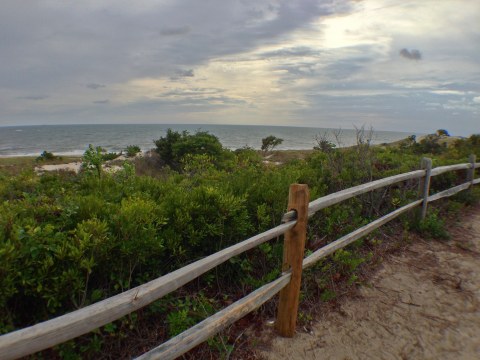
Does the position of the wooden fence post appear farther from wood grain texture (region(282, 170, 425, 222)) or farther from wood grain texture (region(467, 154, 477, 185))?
wood grain texture (region(467, 154, 477, 185))

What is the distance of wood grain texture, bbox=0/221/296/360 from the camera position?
117 centimetres

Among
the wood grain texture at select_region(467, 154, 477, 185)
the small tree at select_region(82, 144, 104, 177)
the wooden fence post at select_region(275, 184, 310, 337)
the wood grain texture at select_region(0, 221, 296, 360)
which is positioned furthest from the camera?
the wood grain texture at select_region(467, 154, 477, 185)

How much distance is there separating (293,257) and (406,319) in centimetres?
146

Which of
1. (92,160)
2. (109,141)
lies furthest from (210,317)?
(109,141)

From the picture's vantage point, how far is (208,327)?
79.6 inches

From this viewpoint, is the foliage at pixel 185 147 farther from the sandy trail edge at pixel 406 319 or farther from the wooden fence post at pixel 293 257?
the wooden fence post at pixel 293 257

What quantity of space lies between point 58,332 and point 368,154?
5.74 m

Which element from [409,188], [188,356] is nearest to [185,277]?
[188,356]

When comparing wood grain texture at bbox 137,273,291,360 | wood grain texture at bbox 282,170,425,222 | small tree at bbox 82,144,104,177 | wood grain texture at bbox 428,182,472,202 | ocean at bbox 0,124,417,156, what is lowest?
ocean at bbox 0,124,417,156

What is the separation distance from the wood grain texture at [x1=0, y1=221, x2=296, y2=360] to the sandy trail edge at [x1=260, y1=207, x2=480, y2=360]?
133 centimetres

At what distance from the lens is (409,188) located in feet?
19.9

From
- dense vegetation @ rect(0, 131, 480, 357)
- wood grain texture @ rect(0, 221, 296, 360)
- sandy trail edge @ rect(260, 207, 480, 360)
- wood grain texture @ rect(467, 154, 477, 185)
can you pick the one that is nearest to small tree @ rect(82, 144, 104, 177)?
dense vegetation @ rect(0, 131, 480, 357)

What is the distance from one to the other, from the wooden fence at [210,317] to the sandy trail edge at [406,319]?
340 millimetres

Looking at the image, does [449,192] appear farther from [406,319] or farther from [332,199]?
[332,199]
